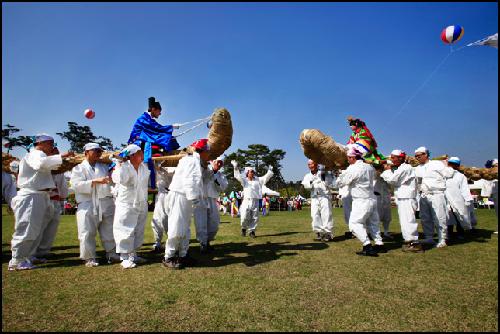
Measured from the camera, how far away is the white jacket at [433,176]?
20.9ft

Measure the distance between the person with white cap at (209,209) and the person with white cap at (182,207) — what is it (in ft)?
4.20

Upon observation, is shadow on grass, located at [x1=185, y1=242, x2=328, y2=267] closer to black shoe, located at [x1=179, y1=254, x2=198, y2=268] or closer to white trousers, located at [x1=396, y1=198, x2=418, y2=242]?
black shoe, located at [x1=179, y1=254, x2=198, y2=268]

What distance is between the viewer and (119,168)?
4766 mm

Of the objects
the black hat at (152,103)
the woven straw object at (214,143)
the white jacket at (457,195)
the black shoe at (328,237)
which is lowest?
the black shoe at (328,237)

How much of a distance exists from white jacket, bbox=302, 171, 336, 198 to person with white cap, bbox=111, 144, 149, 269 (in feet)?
14.0

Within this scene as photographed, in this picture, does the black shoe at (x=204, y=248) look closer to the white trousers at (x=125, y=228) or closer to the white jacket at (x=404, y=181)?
the white trousers at (x=125, y=228)

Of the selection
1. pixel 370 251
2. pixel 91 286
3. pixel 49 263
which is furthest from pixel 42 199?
pixel 370 251

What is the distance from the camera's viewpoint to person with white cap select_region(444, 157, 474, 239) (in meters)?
7.46

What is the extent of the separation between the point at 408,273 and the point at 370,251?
3.84 feet

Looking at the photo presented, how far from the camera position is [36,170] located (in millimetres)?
4812

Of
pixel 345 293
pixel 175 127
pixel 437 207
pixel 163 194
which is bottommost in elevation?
pixel 345 293

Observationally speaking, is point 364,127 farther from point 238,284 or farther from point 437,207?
point 238,284

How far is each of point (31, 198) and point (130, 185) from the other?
1598 mm

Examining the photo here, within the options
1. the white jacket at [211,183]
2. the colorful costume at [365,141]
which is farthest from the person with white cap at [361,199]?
the white jacket at [211,183]
